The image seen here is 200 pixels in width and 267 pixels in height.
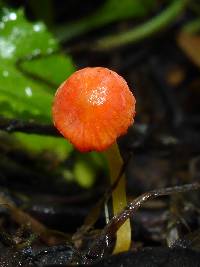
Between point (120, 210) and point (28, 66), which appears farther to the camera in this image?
point (28, 66)

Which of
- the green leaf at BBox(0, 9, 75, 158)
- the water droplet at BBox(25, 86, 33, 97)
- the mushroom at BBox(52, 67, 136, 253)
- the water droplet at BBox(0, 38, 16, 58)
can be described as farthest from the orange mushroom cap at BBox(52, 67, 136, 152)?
the water droplet at BBox(0, 38, 16, 58)

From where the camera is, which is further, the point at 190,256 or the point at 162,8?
the point at 162,8

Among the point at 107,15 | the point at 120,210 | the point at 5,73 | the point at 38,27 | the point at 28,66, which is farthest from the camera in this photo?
the point at 107,15

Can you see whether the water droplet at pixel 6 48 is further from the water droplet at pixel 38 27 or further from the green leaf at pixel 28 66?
the water droplet at pixel 38 27

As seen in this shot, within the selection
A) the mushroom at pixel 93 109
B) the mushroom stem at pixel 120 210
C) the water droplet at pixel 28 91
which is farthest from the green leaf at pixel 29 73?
the mushroom at pixel 93 109

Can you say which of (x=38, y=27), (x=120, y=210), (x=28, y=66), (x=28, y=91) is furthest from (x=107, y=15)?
(x=120, y=210)

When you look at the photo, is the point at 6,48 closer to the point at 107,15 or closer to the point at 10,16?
the point at 10,16

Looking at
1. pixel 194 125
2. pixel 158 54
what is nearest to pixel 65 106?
pixel 194 125

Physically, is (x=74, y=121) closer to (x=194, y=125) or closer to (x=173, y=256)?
(x=173, y=256)
